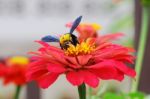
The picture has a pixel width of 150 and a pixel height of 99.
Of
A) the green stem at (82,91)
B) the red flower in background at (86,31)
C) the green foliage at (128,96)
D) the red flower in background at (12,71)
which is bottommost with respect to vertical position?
the red flower in background at (12,71)

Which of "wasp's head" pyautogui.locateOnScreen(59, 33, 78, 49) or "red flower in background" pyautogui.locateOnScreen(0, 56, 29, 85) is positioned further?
"red flower in background" pyautogui.locateOnScreen(0, 56, 29, 85)

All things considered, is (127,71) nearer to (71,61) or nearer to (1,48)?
(71,61)

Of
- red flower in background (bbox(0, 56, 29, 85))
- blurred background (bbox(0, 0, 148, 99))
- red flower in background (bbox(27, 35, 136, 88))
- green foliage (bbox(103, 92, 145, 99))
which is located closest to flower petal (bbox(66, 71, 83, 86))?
red flower in background (bbox(27, 35, 136, 88))

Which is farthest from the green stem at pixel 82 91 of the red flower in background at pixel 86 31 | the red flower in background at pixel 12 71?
the red flower in background at pixel 12 71

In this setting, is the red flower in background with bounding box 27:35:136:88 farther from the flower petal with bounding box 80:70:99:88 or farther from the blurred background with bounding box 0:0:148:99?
the blurred background with bounding box 0:0:148:99

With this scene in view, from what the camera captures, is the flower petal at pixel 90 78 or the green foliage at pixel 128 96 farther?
the green foliage at pixel 128 96

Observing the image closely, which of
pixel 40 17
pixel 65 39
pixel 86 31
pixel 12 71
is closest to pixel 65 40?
pixel 65 39

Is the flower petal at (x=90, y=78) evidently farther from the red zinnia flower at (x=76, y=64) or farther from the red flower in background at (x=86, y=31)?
the red flower in background at (x=86, y=31)
